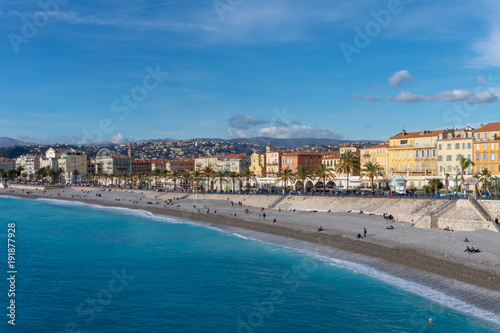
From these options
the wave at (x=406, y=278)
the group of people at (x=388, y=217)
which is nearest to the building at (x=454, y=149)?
the group of people at (x=388, y=217)

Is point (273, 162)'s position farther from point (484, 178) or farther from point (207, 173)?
point (484, 178)

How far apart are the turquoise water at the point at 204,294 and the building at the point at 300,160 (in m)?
73.2

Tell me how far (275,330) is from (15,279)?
19.4 metres

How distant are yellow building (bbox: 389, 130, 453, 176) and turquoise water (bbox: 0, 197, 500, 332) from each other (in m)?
38.9

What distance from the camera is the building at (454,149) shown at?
200 feet

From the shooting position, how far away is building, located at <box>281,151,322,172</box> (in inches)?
4508

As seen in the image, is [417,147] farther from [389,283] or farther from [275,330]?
[275,330]

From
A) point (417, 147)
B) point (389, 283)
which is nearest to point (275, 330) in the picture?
point (389, 283)

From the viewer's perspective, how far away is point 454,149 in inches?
2473

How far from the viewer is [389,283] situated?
27.3 m

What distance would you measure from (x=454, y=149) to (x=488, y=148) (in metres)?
4.75

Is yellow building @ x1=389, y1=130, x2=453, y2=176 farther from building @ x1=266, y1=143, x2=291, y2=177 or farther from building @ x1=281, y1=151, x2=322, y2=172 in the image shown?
building @ x1=266, y1=143, x2=291, y2=177

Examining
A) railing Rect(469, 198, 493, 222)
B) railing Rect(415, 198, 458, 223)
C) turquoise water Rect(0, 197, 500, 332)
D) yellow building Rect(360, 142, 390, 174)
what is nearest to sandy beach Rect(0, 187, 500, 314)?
railing Rect(415, 198, 458, 223)

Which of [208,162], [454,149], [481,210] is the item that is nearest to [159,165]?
[208,162]
